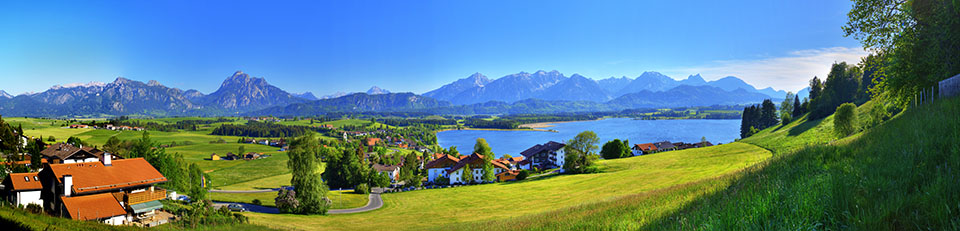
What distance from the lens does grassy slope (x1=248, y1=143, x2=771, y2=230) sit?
2552cm

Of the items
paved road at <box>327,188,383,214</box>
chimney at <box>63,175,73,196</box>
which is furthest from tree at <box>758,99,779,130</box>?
chimney at <box>63,175,73,196</box>

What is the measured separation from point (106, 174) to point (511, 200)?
27426 mm

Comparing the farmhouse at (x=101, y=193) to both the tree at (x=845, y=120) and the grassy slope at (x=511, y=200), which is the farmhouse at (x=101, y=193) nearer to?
the grassy slope at (x=511, y=200)

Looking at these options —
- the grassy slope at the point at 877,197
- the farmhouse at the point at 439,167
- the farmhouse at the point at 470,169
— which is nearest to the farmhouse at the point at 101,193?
the grassy slope at the point at 877,197

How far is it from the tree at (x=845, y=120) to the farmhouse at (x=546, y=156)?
1705 inches

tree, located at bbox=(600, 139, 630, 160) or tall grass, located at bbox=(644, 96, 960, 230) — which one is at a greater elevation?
tall grass, located at bbox=(644, 96, 960, 230)

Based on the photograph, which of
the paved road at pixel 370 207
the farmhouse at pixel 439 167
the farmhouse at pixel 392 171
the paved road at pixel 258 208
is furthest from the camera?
the farmhouse at pixel 392 171

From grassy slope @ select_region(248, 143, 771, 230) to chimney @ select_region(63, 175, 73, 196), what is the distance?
9523mm

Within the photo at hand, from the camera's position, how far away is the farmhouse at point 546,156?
76812mm

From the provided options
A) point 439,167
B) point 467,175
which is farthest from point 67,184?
point 439,167

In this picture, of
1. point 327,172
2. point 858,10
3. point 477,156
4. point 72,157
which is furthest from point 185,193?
point 858,10

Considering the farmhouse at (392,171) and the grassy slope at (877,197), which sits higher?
the grassy slope at (877,197)

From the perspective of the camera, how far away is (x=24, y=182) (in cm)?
2319

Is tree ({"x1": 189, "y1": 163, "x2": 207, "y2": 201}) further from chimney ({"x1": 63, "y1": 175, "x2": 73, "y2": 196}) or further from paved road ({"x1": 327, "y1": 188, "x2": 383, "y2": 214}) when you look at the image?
chimney ({"x1": 63, "y1": 175, "x2": 73, "y2": 196})
